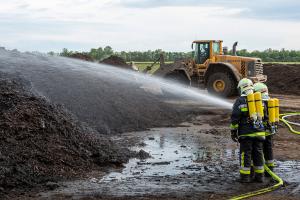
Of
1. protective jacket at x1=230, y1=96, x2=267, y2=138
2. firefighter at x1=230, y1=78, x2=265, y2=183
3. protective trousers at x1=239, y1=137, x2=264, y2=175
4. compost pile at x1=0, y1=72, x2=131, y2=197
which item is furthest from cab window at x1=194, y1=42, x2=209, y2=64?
protective trousers at x1=239, y1=137, x2=264, y2=175

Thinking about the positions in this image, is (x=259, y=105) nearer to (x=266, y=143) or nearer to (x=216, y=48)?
(x=266, y=143)

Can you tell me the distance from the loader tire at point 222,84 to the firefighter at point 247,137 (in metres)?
15.1

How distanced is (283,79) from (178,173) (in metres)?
23.8

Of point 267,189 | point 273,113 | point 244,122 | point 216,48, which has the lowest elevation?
point 267,189

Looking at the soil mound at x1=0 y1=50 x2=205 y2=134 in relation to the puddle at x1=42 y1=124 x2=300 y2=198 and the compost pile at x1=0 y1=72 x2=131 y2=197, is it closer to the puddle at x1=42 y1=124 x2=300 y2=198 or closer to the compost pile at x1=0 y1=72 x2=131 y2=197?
the puddle at x1=42 y1=124 x2=300 y2=198

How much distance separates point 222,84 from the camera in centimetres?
2383

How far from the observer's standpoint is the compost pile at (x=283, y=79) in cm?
2961

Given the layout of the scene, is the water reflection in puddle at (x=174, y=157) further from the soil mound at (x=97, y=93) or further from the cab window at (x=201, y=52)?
the cab window at (x=201, y=52)

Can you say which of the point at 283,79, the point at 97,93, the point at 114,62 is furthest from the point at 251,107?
the point at 283,79

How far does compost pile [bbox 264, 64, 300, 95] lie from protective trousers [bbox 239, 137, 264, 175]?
21.3 meters

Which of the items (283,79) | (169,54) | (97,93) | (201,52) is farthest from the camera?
(169,54)

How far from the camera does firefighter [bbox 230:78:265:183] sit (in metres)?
8.48

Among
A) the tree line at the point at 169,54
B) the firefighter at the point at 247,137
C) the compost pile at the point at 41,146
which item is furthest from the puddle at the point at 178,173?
the tree line at the point at 169,54

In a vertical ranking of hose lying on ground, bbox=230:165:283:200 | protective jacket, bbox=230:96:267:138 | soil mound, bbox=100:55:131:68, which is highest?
soil mound, bbox=100:55:131:68
